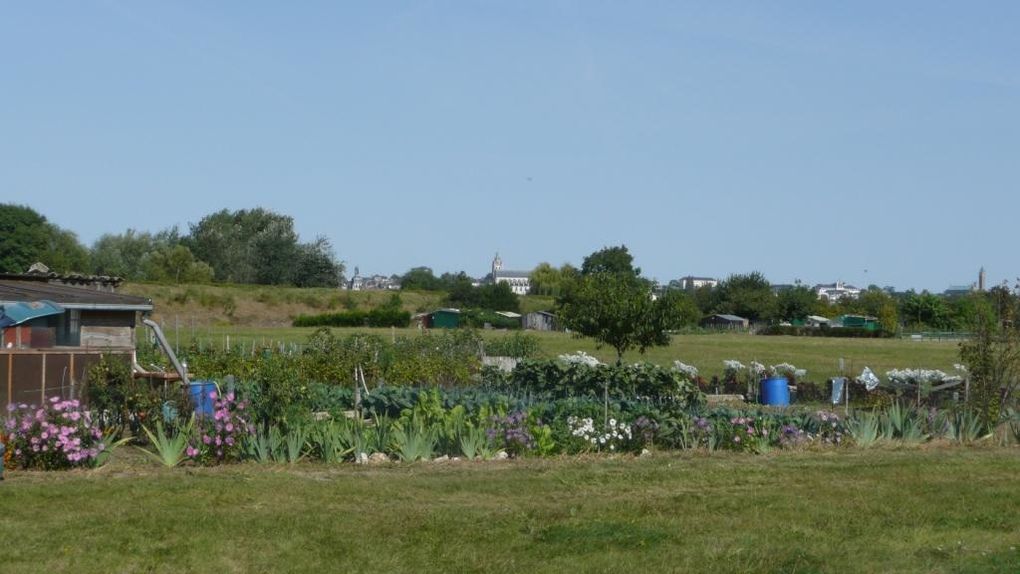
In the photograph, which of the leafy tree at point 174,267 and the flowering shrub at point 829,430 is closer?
the flowering shrub at point 829,430

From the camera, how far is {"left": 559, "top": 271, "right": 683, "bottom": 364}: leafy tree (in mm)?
29109

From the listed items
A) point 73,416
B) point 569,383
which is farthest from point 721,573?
point 569,383

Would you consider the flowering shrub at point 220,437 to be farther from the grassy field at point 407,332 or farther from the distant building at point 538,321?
the distant building at point 538,321

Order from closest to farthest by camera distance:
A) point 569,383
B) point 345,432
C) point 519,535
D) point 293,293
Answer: point 519,535, point 345,432, point 569,383, point 293,293

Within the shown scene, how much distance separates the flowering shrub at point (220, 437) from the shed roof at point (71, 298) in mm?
4538

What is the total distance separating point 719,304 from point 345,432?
111 metres

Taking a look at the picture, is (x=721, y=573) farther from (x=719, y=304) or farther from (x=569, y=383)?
(x=719, y=304)

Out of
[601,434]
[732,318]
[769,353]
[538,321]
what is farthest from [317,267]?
[601,434]

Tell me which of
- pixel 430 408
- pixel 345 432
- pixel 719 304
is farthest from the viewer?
pixel 719 304

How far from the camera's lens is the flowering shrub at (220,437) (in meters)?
11.7

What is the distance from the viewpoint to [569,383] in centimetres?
2205

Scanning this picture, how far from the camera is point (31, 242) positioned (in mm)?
87562

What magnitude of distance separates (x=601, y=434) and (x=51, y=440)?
20.0 ft

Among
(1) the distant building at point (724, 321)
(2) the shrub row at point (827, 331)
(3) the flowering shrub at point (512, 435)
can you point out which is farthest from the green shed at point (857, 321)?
(3) the flowering shrub at point (512, 435)
